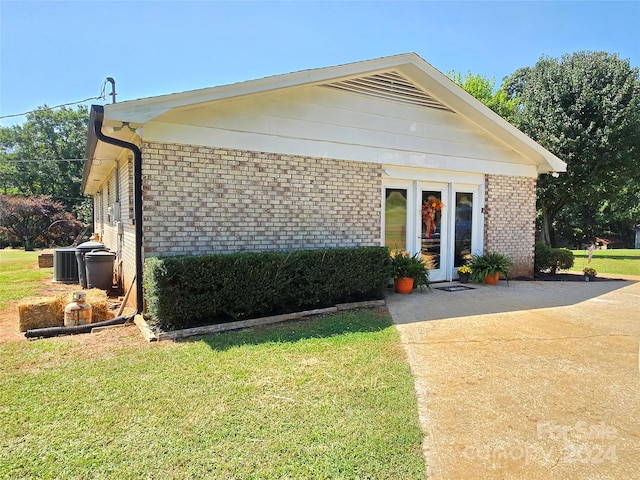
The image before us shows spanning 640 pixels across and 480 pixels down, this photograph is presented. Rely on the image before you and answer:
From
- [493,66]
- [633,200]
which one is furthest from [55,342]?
[633,200]

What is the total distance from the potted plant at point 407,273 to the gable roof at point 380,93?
133 inches

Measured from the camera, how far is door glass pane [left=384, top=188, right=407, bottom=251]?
8609 mm

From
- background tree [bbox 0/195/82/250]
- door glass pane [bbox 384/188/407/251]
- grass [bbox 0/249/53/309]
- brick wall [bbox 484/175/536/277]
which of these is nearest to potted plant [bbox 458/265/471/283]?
brick wall [bbox 484/175/536/277]

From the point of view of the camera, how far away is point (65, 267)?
10.1 meters

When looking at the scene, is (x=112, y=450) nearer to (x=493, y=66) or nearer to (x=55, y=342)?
(x=55, y=342)

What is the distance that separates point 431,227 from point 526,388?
5.92 meters

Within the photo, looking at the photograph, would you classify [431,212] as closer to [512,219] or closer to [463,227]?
[463,227]

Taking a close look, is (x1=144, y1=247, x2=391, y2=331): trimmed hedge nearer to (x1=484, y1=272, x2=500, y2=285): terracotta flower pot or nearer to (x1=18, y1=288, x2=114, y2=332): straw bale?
(x1=18, y1=288, x2=114, y2=332): straw bale

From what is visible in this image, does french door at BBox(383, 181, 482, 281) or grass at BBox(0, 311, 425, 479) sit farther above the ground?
french door at BBox(383, 181, 482, 281)

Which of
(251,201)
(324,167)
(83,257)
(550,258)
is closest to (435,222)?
(324,167)

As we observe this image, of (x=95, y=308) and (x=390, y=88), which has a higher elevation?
(x=390, y=88)

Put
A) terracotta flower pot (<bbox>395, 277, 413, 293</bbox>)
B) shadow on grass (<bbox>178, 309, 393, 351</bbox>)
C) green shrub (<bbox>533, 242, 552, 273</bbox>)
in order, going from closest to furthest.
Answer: shadow on grass (<bbox>178, 309, 393, 351</bbox>)
terracotta flower pot (<bbox>395, 277, 413, 293</bbox>)
green shrub (<bbox>533, 242, 552, 273</bbox>)

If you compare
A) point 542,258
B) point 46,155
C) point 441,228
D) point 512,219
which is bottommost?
point 542,258

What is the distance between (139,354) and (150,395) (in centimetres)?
127
